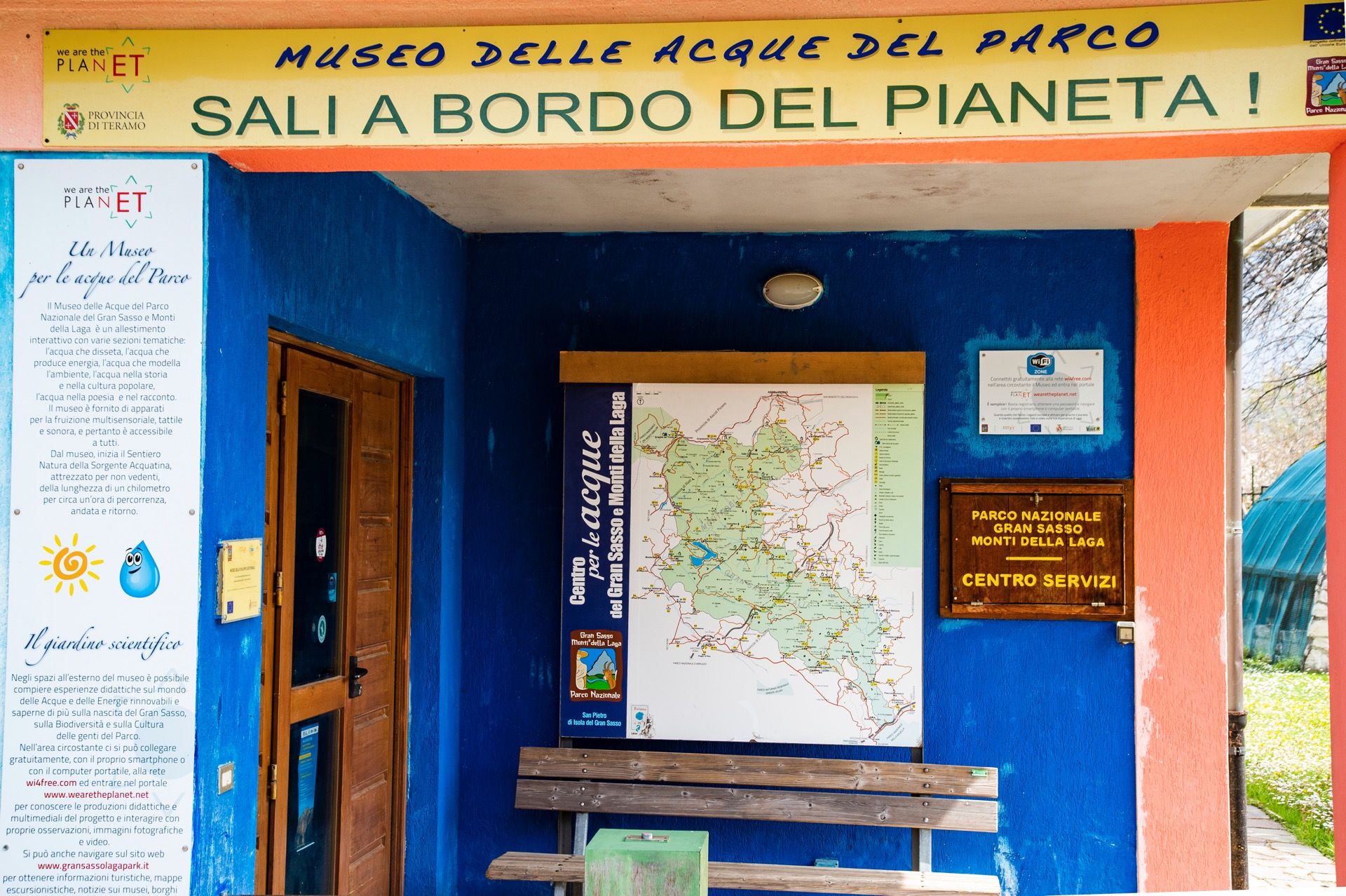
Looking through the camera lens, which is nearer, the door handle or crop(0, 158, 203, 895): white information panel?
crop(0, 158, 203, 895): white information panel

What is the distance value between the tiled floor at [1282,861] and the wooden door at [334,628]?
4312 millimetres

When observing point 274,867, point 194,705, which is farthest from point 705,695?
point 194,705

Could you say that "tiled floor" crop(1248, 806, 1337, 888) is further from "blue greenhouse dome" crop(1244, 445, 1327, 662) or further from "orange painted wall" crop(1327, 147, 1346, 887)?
"blue greenhouse dome" crop(1244, 445, 1327, 662)

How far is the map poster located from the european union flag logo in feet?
7.84

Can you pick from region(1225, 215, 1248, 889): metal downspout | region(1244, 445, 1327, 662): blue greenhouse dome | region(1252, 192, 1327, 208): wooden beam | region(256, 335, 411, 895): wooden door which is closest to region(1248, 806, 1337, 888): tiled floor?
region(1225, 215, 1248, 889): metal downspout

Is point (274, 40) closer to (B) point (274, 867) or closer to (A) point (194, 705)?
(A) point (194, 705)

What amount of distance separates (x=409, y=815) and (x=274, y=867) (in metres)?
1.12

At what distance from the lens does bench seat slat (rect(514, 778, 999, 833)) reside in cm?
469

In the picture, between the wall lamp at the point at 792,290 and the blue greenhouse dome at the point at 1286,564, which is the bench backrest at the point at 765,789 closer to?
the wall lamp at the point at 792,290

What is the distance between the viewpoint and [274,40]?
2.81 m

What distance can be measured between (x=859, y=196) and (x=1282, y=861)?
461 centimetres

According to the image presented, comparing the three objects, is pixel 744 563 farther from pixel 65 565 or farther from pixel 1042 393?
pixel 65 565

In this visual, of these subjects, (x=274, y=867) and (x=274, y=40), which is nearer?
(x=274, y=40)

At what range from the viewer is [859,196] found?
4.51 m
